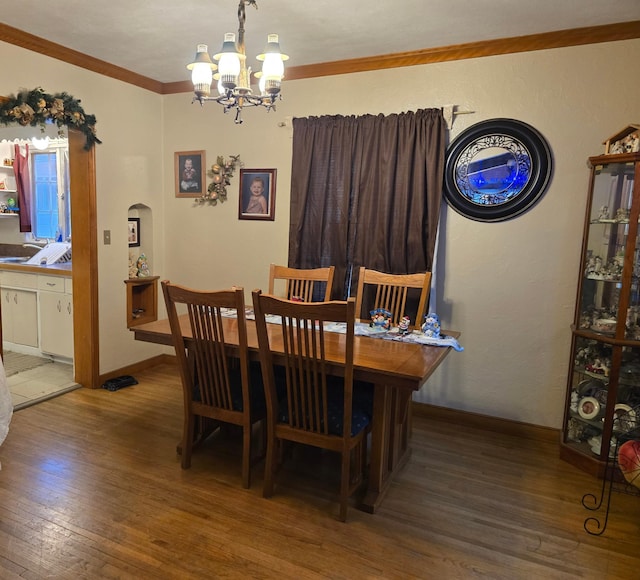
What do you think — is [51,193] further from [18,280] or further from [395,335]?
[395,335]

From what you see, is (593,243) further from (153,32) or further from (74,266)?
(74,266)

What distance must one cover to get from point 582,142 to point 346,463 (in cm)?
238

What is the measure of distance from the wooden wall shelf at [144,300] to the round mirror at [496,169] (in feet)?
8.91

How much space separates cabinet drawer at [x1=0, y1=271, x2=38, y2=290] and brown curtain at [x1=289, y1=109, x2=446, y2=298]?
247 centimetres

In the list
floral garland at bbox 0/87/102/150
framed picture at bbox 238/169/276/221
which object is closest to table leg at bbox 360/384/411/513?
framed picture at bbox 238/169/276/221

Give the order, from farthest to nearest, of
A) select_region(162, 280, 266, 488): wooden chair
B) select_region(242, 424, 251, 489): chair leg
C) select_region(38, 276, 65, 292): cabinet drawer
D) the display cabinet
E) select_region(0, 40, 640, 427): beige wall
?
select_region(38, 276, 65, 292): cabinet drawer → select_region(0, 40, 640, 427): beige wall → the display cabinet → select_region(242, 424, 251, 489): chair leg → select_region(162, 280, 266, 488): wooden chair

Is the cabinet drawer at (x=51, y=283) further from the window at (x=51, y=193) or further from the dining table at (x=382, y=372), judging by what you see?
the dining table at (x=382, y=372)

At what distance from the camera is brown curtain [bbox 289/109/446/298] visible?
3266 mm

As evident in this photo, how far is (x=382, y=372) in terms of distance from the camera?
6.82ft

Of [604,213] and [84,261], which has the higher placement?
[604,213]

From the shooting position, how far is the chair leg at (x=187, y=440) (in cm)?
263

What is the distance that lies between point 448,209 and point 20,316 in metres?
4.05

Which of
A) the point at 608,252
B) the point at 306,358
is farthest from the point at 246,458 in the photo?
the point at 608,252

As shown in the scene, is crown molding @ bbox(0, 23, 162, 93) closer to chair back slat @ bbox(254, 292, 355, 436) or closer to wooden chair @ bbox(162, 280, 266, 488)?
wooden chair @ bbox(162, 280, 266, 488)
